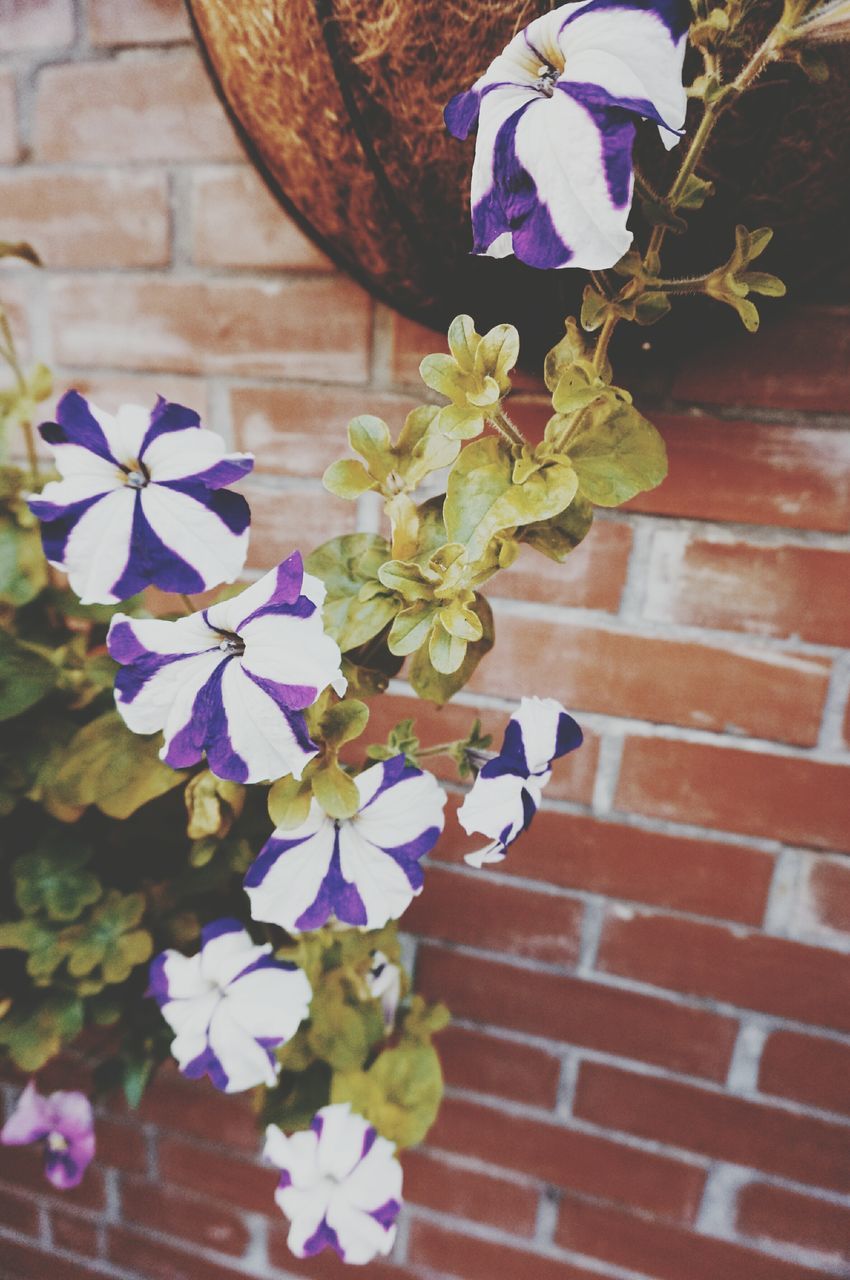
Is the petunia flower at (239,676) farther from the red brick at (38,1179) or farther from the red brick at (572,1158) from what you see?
the red brick at (38,1179)

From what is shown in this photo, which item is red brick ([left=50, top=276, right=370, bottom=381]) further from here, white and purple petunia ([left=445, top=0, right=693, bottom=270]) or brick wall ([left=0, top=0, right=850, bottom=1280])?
white and purple petunia ([left=445, top=0, right=693, bottom=270])

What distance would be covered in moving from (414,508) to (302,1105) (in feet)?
1.52

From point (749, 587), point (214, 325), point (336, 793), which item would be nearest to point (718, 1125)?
point (749, 587)

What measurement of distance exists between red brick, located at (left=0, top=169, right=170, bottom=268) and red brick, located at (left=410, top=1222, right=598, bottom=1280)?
37.4 inches

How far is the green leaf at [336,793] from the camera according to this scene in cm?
36

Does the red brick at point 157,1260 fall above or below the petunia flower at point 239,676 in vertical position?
below

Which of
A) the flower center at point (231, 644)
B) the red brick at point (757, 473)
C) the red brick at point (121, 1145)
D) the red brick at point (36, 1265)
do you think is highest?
the red brick at point (757, 473)

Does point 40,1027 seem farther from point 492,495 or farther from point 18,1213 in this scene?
point 18,1213

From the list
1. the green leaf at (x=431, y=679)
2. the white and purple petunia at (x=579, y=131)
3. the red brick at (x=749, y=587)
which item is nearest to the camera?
the white and purple petunia at (x=579, y=131)

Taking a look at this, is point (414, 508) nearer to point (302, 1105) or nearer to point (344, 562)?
point (344, 562)

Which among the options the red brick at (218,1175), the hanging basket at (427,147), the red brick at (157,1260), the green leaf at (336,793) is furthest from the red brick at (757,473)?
the red brick at (157,1260)

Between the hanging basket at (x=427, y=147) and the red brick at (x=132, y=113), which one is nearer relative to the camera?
the hanging basket at (x=427, y=147)

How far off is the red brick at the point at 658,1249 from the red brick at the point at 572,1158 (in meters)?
0.02

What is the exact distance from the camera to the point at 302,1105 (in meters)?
0.59
